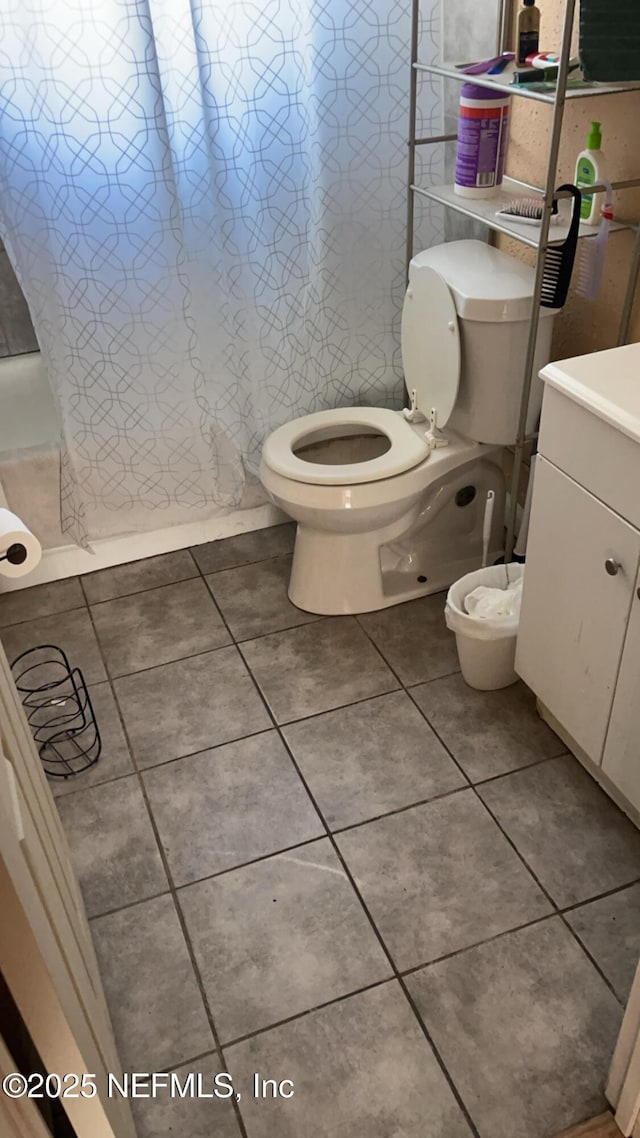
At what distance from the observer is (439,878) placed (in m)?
1.65

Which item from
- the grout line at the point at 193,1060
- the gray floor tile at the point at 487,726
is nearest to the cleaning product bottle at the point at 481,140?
the gray floor tile at the point at 487,726

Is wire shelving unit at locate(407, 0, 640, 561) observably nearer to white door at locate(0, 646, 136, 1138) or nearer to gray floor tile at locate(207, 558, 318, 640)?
gray floor tile at locate(207, 558, 318, 640)

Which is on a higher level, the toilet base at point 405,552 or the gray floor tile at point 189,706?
the toilet base at point 405,552

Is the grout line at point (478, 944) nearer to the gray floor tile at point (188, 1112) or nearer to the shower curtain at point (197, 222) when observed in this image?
the gray floor tile at point (188, 1112)

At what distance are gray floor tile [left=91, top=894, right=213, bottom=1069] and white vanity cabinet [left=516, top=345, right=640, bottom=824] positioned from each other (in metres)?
0.81

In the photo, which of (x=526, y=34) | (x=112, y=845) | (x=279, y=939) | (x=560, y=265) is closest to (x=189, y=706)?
(x=112, y=845)

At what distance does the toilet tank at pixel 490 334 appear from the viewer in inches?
74.3

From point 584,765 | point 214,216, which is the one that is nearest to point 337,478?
point 214,216

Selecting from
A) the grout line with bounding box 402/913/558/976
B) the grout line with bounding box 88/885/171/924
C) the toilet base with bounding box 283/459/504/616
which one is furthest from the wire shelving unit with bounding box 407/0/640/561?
the grout line with bounding box 88/885/171/924

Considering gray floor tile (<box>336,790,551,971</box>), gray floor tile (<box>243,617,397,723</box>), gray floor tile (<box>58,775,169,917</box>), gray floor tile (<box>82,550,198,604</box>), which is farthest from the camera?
gray floor tile (<box>82,550,198,604</box>)

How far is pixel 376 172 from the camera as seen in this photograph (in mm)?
2188

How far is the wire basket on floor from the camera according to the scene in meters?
1.95

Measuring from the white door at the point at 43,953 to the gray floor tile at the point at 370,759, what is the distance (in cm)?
67

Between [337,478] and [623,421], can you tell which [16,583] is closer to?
[337,478]
